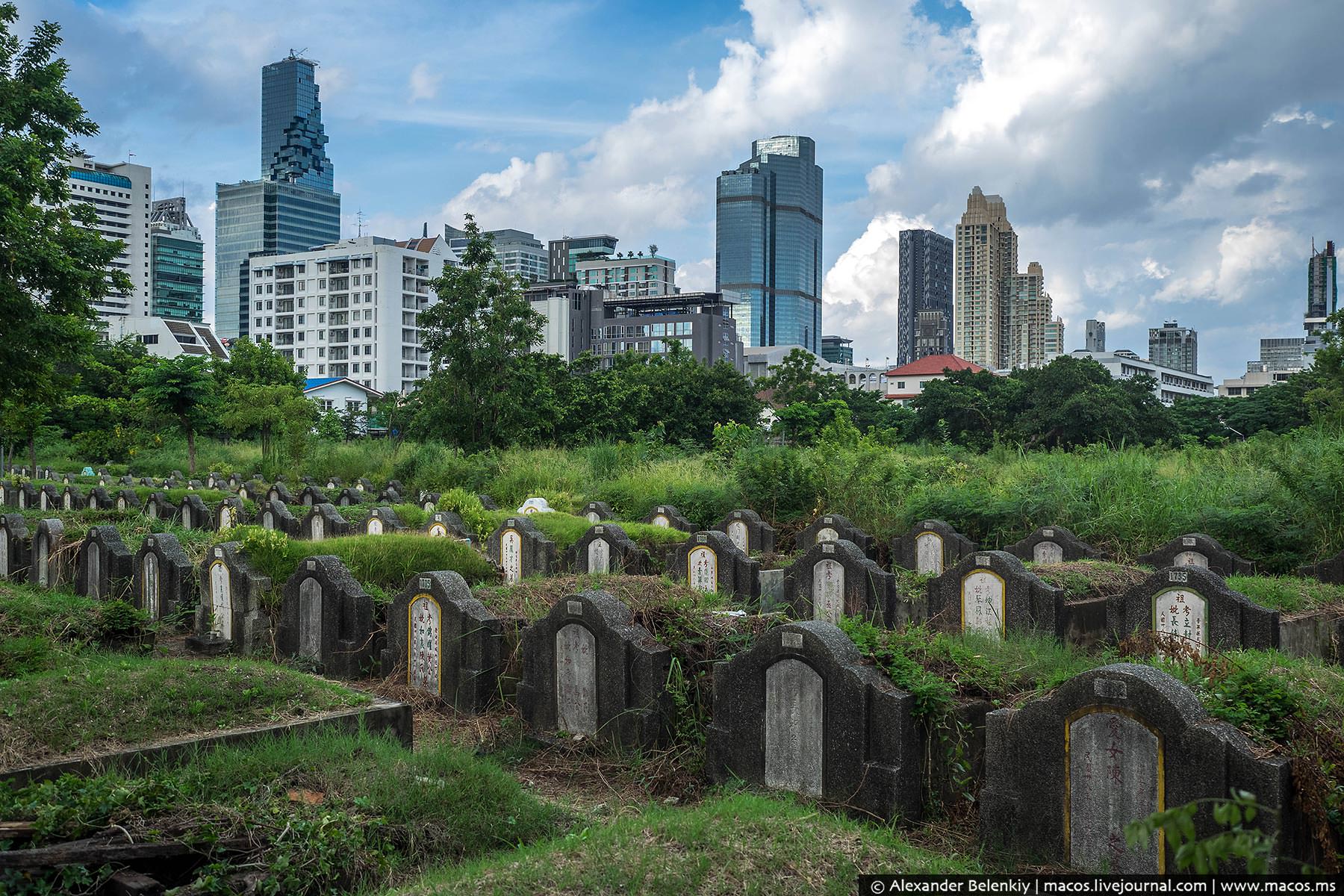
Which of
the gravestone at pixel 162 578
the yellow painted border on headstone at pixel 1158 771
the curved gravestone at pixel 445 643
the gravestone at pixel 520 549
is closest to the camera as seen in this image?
the yellow painted border on headstone at pixel 1158 771

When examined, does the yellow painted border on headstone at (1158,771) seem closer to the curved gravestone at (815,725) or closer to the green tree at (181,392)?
the curved gravestone at (815,725)

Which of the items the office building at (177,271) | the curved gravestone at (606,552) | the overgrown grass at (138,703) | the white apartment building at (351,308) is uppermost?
the office building at (177,271)

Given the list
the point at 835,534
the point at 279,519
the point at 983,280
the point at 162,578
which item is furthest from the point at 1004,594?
the point at 983,280

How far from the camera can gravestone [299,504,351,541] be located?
16.5 metres

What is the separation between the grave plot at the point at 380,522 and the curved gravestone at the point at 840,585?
23.7ft

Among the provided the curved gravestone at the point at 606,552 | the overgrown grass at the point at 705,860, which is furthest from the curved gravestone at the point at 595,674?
the curved gravestone at the point at 606,552

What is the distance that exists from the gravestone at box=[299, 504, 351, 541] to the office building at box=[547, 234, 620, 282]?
131141mm

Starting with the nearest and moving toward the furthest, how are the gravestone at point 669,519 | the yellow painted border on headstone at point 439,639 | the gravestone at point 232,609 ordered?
the yellow painted border on headstone at point 439,639 → the gravestone at point 232,609 → the gravestone at point 669,519

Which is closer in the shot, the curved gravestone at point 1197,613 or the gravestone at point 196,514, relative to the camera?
the curved gravestone at point 1197,613

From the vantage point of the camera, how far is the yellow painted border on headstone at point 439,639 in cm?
854

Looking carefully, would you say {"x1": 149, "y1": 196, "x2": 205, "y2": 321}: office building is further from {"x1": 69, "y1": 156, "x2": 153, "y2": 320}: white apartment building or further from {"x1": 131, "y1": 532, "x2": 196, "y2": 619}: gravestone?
{"x1": 131, "y1": 532, "x2": 196, "y2": 619}: gravestone

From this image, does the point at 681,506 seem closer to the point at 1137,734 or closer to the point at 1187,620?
the point at 1187,620

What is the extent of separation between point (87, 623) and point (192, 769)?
4.85 meters

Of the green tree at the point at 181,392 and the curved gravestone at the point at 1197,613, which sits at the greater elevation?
the green tree at the point at 181,392
